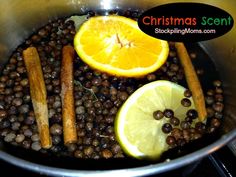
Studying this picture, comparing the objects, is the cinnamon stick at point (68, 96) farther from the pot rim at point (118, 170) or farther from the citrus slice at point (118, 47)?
the pot rim at point (118, 170)

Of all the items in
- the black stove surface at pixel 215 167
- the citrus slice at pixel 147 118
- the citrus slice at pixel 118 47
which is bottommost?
the black stove surface at pixel 215 167

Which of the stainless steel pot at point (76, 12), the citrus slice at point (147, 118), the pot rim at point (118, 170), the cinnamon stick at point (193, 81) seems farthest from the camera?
the stainless steel pot at point (76, 12)

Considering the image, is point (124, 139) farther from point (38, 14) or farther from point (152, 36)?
point (38, 14)

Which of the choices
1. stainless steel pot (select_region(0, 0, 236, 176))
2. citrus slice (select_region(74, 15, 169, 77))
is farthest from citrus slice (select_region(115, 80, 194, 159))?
stainless steel pot (select_region(0, 0, 236, 176))

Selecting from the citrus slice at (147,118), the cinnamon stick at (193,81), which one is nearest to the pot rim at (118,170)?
the citrus slice at (147,118)

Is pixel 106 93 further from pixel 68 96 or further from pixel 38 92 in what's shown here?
pixel 38 92

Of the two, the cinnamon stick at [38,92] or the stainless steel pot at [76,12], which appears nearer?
Answer: the cinnamon stick at [38,92]

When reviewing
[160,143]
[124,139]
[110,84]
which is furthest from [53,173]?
[110,84]
